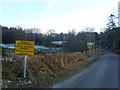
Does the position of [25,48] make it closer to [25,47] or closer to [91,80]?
[25,47]

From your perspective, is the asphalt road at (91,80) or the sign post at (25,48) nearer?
the asphalt road at (91,80)

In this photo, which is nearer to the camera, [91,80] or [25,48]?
[25,48]

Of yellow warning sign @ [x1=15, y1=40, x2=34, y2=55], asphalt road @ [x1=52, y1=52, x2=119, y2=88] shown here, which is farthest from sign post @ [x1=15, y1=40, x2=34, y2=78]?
asphalt road @ [x1=52, y1=52, x2=119, y2=88]

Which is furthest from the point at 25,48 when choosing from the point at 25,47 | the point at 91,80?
the point at 91,80

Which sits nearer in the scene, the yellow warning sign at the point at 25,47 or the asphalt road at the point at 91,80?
the asphalt road at the point at 91,80

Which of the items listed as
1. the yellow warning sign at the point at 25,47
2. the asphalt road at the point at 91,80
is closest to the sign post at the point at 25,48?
the yellow warning sign at the point at 25,47

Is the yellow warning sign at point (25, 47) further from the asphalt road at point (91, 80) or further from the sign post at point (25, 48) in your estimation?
the asphalt road at point (91, 80)

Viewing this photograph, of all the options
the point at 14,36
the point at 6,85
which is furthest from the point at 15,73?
the point at 14,36

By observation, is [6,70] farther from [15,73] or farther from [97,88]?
[97,88]

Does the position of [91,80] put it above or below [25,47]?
below

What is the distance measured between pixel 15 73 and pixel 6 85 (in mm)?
2062

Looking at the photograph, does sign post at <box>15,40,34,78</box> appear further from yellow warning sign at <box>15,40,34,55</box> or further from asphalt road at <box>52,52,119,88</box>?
asphalt road at <box>52,52,119,88</box>

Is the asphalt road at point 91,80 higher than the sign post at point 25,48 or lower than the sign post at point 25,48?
lower

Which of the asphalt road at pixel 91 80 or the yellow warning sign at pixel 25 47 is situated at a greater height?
the yellow warning sign at pixel 25 47
